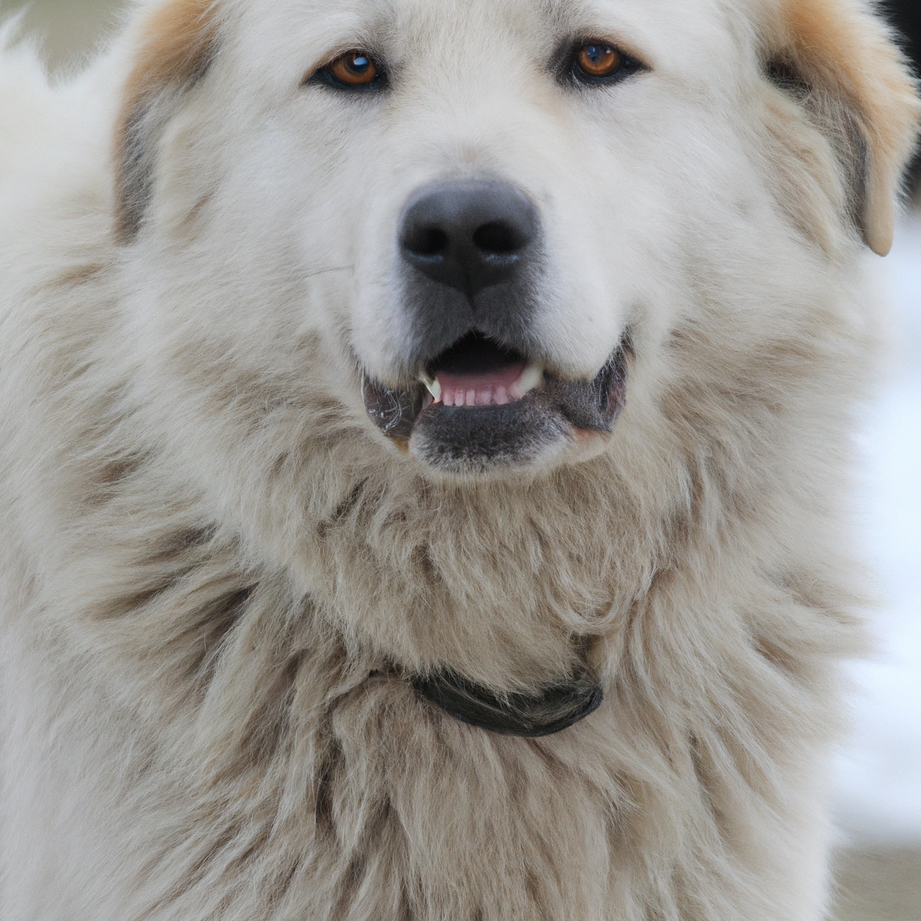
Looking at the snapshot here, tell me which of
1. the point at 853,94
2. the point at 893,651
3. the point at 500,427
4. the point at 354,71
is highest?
the point at 354,71

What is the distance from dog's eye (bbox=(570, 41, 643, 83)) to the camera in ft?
7.11

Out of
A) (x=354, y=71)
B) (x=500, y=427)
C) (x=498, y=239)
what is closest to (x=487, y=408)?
(x=500, y=427)

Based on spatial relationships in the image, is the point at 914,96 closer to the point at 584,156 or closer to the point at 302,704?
the point at 584,156

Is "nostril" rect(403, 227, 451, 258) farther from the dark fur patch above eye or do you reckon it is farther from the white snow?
the white snow

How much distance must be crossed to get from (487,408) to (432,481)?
317mm

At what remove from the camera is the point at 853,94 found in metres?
2.39

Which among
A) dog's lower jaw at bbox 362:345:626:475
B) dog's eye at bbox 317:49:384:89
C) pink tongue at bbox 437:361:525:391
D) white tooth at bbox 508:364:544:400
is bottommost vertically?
dog's lower jaw at bbox 362:345:626:475

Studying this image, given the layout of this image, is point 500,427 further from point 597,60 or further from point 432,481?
point 597,60

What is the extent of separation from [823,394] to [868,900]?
1.62 m

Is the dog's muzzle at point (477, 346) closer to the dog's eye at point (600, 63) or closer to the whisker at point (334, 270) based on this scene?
the whisker at point (334, 270)

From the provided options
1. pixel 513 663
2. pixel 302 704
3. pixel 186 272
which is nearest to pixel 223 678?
pixel 302 704

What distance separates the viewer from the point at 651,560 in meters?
2.32

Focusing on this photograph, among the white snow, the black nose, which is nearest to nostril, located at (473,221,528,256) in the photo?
the black nose

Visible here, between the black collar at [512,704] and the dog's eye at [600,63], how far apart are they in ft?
3.76
